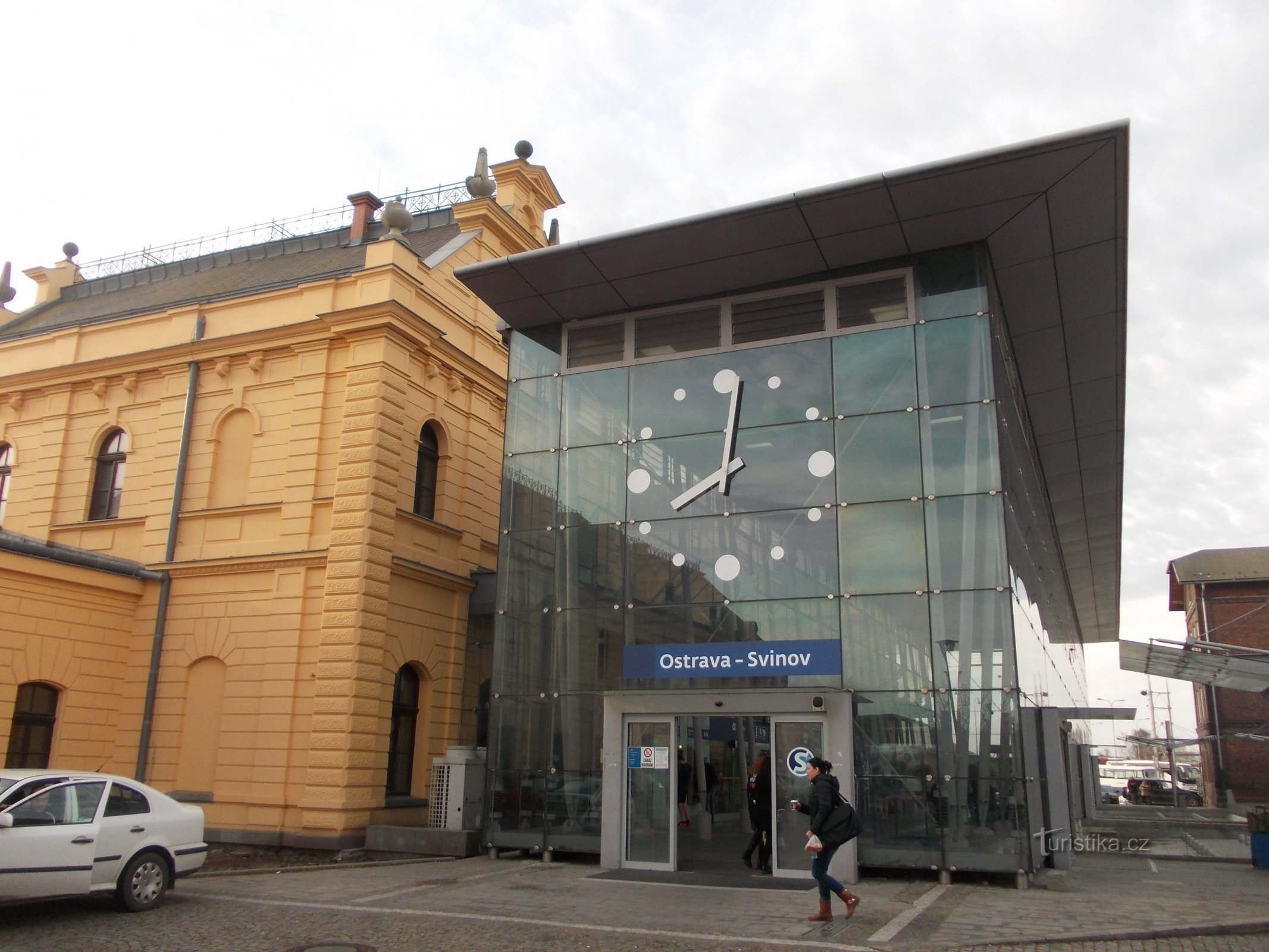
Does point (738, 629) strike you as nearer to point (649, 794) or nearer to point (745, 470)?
point (745, 470)

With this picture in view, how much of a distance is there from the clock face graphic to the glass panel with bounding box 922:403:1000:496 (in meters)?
1.35

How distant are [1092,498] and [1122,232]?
13407mm

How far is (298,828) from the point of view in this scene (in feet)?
58.8

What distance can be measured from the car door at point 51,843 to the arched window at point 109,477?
13.1 m

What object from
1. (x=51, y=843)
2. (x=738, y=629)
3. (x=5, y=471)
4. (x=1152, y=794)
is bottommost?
(x=1152, y=794)

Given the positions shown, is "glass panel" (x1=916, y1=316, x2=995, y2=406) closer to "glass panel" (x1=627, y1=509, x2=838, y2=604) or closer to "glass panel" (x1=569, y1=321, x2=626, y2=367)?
"glass panel" (x1=627, y1=509, x2=838, y2=604)

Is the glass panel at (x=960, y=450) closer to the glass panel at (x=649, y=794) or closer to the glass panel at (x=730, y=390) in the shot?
the glass panel at (x=730, y=390)

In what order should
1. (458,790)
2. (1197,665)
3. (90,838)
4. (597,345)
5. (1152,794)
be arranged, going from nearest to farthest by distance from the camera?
(90,838) → (597,345) → (458,790) → (1197,665) → (1152,794)

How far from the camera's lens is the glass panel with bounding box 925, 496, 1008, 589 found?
44.3ft

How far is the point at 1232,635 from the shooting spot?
51.5 m

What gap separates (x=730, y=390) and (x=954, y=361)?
3.28 metres

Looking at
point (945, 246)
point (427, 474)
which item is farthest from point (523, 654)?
point (945, 246)

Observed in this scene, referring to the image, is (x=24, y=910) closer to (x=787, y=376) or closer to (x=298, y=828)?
(x=298, y=828)

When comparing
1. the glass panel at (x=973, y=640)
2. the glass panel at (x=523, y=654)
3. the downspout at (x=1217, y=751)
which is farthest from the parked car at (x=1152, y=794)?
the glass panel at (x=523, y=654)
